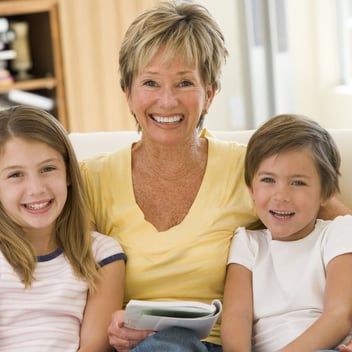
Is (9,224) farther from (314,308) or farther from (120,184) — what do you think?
(314,308)

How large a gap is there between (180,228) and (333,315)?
1.45 feet

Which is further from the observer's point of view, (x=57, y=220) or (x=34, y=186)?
(x=57, y=220)

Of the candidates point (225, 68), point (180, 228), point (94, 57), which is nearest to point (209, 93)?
point (180, 228)

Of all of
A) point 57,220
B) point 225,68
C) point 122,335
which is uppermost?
point 225,68

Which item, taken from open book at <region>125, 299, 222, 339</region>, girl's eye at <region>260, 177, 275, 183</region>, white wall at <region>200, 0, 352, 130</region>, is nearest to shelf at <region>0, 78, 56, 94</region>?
white wall at <region>200, 0, 352, 130</region>

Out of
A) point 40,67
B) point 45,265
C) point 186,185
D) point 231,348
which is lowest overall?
point 231,348

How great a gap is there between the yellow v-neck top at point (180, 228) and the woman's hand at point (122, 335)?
7.8 inches

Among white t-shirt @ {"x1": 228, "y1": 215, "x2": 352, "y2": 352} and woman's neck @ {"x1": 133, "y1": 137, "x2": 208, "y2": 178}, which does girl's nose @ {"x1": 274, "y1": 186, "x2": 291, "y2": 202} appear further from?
woman's neck @ {"x1": 133, "y1": 137, "x2": 208, "y2": 178}

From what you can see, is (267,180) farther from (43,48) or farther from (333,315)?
(43,48)

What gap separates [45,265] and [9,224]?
132 mm

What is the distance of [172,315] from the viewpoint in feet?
5.98

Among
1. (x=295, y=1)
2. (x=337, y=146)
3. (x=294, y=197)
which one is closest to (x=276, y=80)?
(x=295, y=1)

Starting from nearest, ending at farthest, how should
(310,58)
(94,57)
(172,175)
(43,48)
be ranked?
(172,175) < (94,57) < (43,48) < (310,58)

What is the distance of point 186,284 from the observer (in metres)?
2.11
